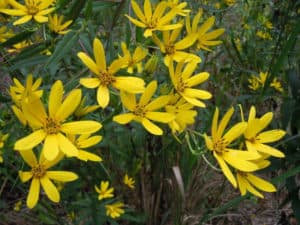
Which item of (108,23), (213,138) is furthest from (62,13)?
(213,138)

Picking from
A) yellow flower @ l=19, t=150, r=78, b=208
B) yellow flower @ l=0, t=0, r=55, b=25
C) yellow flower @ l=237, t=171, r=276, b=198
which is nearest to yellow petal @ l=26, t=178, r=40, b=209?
yellow flower @ l=19, t=150, r=78, b=208

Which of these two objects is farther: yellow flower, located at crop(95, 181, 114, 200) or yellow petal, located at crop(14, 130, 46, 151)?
yellow flower, located at crop(95, 181, 114, 200)

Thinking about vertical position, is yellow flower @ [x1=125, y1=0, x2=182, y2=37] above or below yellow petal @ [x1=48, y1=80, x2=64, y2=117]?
above

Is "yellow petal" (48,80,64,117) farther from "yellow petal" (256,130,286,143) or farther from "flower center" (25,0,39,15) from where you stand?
"yellow petal" (256,130,286,143)

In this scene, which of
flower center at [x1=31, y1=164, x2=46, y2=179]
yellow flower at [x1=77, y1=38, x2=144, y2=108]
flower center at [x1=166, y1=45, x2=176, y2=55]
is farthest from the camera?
flower center at [x1=166, y1=45, x2=176, y2=55]

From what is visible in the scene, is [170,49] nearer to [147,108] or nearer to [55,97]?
[147,108]
